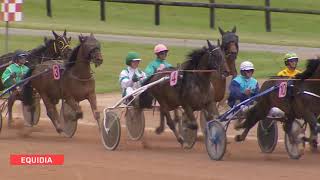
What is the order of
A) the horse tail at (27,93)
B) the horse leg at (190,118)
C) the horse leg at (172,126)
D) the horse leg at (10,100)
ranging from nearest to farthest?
the horse leg at (190,118) < the horse leg at (172,126) < the horse tail at (27,93) < the horse leg at (10,100)

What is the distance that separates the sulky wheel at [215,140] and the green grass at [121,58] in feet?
29.5

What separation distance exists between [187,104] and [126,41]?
622 inches

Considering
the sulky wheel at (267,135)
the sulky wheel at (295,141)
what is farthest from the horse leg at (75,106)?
the sulky wheel at (295,141)

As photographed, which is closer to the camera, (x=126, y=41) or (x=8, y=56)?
(x=8, y=56)

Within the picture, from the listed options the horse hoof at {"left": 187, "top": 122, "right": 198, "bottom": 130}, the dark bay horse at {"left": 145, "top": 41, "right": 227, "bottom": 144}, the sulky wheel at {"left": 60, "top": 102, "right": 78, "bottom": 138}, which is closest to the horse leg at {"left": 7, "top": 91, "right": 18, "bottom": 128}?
the sulky wheel at {"left": 60, "top": 102, "right": 78, "bottom": 138}

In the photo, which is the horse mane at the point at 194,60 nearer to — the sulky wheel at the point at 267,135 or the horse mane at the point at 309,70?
the sulky wheel at the point at 267,135

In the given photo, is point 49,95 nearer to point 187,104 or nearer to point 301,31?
point 187,104

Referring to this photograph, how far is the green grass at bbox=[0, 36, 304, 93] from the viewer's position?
23.4 metres

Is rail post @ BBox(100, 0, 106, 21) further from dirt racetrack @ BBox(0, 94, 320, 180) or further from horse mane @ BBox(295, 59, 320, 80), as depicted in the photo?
horse mane @ BBox(295, 59, 320, 80)

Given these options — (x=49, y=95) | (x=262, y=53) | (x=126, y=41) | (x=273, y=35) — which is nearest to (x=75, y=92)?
(x=49, y=95)

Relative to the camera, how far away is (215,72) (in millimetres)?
14039

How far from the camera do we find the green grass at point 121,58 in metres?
23.4

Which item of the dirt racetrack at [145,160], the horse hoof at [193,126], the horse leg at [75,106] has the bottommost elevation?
the dirt racetrack at [145,160]

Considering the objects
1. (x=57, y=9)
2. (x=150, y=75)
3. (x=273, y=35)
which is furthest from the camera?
(x=57, y=9)
